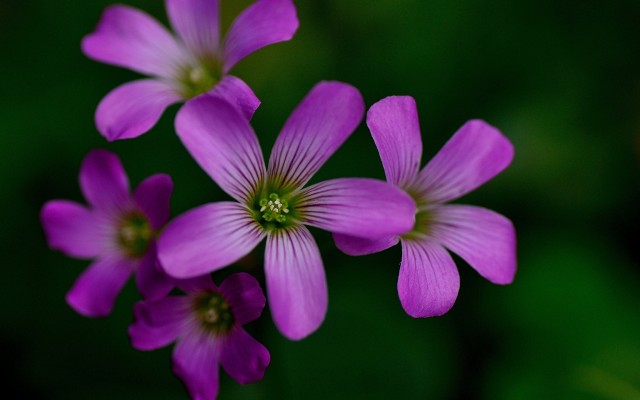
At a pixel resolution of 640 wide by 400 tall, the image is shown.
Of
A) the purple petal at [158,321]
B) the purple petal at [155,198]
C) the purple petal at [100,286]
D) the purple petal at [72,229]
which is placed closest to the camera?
the purple petal at [158,321]

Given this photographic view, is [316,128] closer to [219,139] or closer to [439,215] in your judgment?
[219,139]

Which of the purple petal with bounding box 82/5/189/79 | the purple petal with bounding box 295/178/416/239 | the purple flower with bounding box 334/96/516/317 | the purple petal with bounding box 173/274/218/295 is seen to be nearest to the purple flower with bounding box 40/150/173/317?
the purple petal with bounding box 173/274/218/295

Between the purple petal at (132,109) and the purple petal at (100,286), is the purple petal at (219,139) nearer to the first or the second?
the purple petal at (132,109)

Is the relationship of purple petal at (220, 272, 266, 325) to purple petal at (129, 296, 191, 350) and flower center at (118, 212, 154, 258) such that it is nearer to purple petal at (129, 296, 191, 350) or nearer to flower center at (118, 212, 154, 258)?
purple petal at (129, 296, 191, 350)

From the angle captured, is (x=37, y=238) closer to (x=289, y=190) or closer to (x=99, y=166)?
(x=99, y=166)

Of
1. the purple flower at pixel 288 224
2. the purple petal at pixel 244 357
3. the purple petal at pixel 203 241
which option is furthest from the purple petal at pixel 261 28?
the purple petal at pixel 244 357

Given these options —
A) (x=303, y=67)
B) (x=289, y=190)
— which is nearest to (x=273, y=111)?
(x=303, y=67)

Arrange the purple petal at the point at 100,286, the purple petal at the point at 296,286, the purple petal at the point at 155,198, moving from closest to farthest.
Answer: the purple petal at the point at 296,286, the purple petal at the point at 155,198, the purple petal at the point at 100,286
